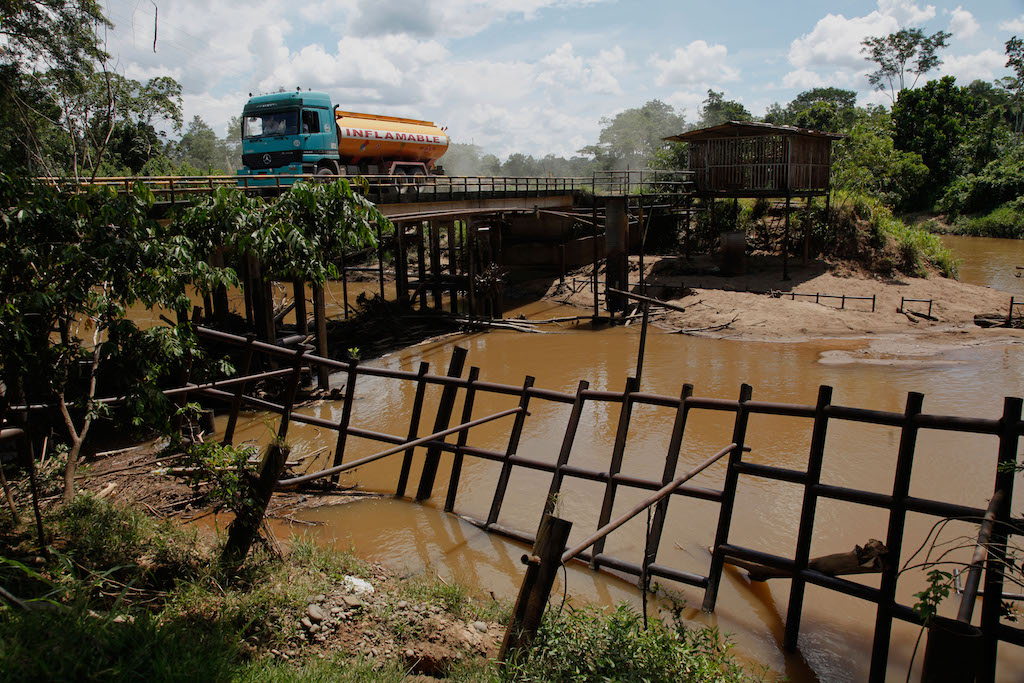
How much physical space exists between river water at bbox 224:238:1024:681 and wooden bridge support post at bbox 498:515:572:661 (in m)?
0.20

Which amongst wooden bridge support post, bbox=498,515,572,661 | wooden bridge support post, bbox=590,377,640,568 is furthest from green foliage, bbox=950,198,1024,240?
wooden bridge support post, bbox=498,515,572,661

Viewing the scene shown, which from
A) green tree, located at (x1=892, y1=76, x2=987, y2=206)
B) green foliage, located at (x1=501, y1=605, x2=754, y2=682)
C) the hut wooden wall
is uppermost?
green tree, located at (x1=892, y1=76, x2=987, y2=206)

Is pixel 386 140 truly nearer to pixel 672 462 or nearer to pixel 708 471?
pixel 708 471

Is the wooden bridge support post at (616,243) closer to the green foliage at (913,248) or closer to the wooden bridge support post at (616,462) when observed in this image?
the green foliage at (913,248)

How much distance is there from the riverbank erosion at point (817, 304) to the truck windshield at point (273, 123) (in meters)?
10.8

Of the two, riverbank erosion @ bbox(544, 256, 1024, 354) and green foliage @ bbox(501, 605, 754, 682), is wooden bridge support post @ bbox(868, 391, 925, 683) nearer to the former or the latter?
green foliage @ bbox(501, 605, 754, 682)

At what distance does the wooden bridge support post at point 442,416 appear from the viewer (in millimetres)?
7777

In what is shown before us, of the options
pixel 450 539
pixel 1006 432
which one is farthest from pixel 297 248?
pixel 1006 432

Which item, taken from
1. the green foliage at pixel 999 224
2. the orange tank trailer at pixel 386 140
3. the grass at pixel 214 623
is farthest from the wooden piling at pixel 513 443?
the green foliage at pixel 999 224

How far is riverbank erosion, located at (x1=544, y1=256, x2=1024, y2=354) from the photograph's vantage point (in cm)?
1842

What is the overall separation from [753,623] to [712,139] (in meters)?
21.6

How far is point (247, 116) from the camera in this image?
23.1 meters

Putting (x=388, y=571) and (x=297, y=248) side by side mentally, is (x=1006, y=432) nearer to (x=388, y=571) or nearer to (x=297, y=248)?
(x=388, y=571)

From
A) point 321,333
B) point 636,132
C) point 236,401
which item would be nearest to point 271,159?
point 321,333
